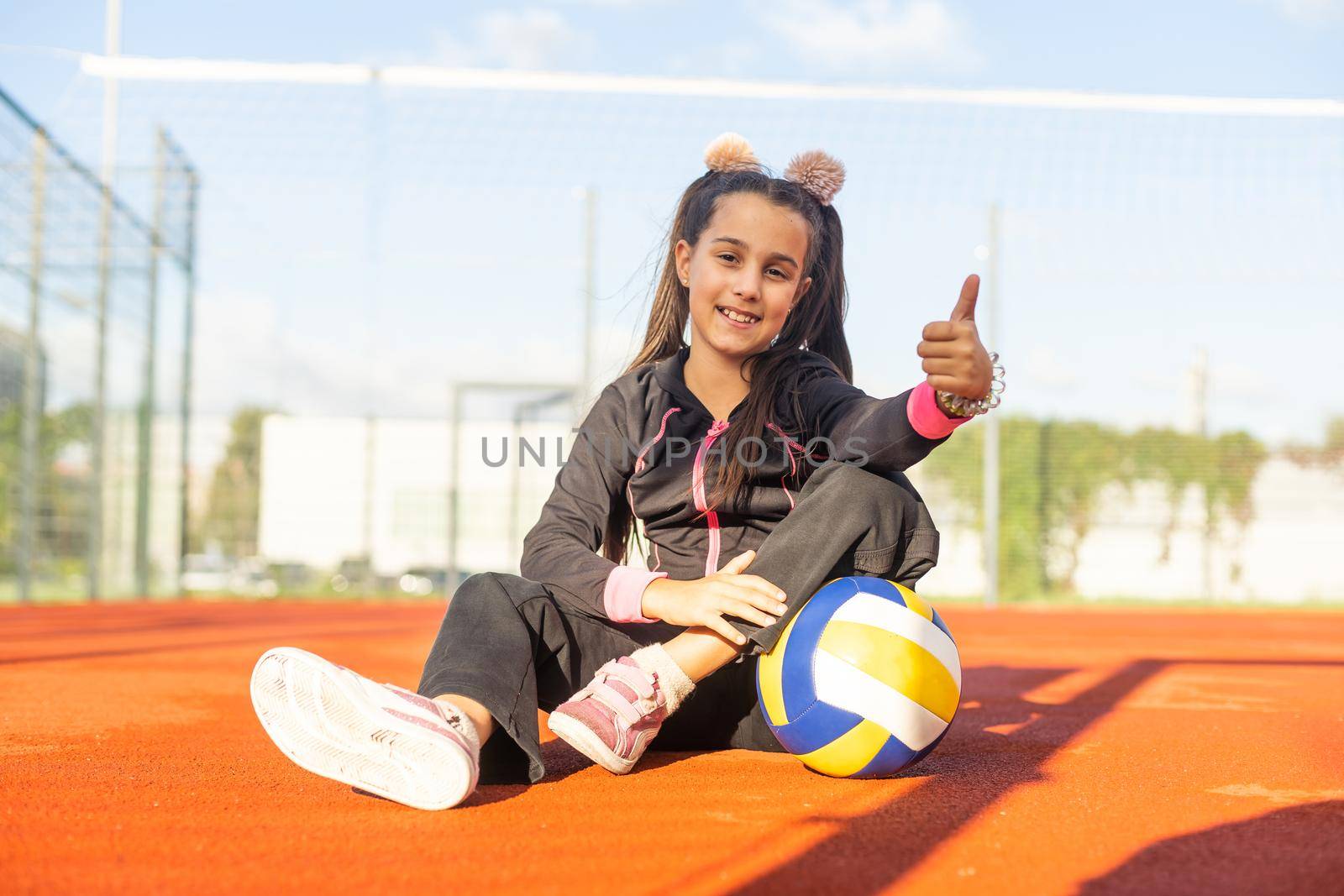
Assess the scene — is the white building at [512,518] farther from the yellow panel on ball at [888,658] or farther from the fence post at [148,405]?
the yellow panel on ball at [888,658]

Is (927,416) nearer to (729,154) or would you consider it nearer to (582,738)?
(582,738)

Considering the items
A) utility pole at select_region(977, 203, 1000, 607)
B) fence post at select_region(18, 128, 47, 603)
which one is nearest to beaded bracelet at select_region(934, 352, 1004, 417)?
fence post at select_region(18, 128, 47, 603)

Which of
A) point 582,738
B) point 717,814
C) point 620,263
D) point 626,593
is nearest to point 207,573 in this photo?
point 620,263

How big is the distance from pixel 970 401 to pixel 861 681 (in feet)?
1.73

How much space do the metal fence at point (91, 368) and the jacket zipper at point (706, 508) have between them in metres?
7.03

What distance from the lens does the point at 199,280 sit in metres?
10.2

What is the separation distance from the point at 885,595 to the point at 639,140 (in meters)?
8.90

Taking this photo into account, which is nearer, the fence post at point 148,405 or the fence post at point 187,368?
the fence post at point 148,405

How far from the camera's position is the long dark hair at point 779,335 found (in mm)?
2369

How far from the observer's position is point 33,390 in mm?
8773

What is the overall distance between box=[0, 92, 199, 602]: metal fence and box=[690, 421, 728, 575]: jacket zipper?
7.03m

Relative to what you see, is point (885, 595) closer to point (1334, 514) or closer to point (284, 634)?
point (284, 634)

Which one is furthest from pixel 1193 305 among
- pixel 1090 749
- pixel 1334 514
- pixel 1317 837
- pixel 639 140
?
pixel 1317 837

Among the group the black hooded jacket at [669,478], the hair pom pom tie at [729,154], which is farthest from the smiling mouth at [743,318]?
the hair pom pom tie at [729,154]
